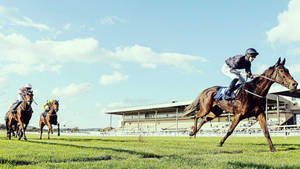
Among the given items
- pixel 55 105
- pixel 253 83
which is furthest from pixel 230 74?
pixel 55 105

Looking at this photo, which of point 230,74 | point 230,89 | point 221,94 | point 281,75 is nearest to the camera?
point 281,75

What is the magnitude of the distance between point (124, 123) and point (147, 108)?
782 inches

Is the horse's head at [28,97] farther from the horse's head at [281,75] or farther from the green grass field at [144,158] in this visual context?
the horse's head at [281,75]

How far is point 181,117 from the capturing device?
202 ft

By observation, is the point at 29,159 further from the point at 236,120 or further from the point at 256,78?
the point at 256,78

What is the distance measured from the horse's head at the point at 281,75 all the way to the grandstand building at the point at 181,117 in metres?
24.4

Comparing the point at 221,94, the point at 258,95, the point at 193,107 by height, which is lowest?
the point at 193,107

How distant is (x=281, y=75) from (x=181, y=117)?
5536cm

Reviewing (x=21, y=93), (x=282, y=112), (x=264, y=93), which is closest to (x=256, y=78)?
(x=264, y=93)

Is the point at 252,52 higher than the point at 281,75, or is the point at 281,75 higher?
the point at 252,52

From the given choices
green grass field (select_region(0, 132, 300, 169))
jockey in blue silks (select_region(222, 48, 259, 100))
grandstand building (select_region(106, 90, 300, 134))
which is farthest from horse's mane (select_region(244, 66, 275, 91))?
grandstand building (select_region(106, 90, 300, 134))

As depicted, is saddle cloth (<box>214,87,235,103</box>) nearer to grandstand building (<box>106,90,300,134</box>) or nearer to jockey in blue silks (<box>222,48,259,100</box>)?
jockey in blue silks (<box>222,48,259,100</box>)

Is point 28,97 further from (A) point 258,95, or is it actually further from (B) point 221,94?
(A) point 258,95

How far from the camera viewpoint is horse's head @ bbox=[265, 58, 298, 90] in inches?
269
